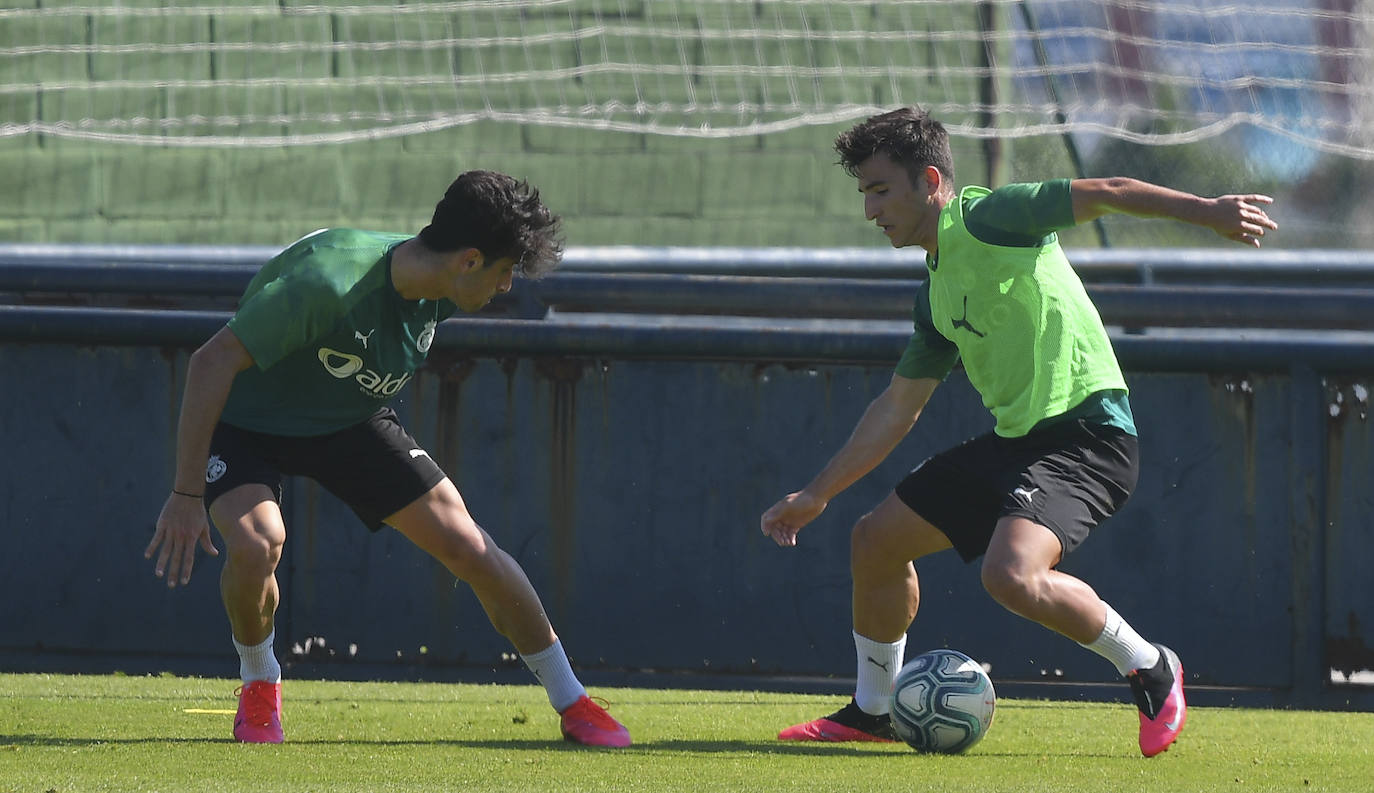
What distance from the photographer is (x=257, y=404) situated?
4746 mm

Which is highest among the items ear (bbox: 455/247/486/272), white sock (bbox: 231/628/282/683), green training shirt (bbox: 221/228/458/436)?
ear (bbox: 455/247/486/272)

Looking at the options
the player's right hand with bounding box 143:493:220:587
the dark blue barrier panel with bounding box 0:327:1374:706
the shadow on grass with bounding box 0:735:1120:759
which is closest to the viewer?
the player's right hand with bounding box 143:493:220:587

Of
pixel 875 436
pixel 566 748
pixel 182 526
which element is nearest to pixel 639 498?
pixel 875 436

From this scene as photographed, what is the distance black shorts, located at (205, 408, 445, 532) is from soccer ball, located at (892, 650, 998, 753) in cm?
A: 145

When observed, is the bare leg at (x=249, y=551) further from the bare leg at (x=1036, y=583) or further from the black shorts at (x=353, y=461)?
the bare leg at (x=1036, y=583)

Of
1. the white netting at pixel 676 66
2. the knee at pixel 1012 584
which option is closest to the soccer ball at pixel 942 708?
the knee at pixel 1012 584

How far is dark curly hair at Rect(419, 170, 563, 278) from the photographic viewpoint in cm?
439

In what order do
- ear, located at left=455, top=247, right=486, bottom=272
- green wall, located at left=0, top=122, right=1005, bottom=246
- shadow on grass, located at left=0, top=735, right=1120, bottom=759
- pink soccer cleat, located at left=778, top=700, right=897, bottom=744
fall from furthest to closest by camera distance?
green wall, located at left=0, top=122, right=1005, bottom=246 < pink soccer cleat, located at left=778, top=700, right=897, bottom=744 < shadow on grass, located at left=0, top=735, right=1120, bottom=759 < ear, located at left=455, top=247, right=486, bottom=272

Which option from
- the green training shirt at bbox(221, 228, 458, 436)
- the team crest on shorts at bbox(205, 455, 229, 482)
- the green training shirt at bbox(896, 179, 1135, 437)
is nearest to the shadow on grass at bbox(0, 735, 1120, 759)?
the team crest on shorts at bbox(205, 455, 229, 482)

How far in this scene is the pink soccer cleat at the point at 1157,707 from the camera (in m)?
4.52

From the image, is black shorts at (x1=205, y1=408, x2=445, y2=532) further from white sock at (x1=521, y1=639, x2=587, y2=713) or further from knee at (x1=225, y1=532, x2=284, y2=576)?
white sock at (x1=521, y1=639, x2=587, y2=713)

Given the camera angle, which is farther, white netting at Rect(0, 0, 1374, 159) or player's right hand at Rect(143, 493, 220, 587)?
white netting at Rect(0, 0, 1374, 159)

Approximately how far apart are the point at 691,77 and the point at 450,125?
Answer: 4.11ft

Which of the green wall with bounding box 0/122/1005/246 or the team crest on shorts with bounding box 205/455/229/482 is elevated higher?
the green wall with bounding box 0/122/1005/246
